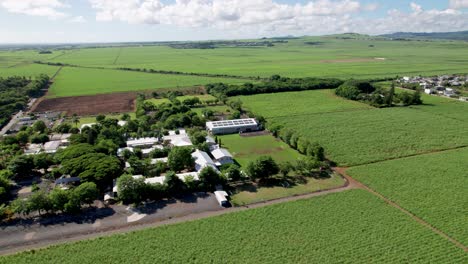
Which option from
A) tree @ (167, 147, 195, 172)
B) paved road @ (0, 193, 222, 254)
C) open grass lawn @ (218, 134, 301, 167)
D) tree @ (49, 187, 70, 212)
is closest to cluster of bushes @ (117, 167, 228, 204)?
paved road @ (0, 193, 222, 254)

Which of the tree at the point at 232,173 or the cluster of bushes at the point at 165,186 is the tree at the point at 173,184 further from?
the tree at the point at 232,173

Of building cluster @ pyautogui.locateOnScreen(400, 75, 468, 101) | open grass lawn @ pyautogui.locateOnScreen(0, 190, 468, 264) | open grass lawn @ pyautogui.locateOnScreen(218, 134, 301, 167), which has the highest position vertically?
building cluster @ pyautogui.locateOnScreen(400, 75, 468, 101)

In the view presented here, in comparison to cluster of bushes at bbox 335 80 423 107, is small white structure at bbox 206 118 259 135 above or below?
below

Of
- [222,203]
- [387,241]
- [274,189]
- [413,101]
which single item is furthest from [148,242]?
[413,101]

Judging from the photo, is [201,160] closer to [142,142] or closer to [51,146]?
[142,142]

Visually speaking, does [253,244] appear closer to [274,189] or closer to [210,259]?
[210,259]

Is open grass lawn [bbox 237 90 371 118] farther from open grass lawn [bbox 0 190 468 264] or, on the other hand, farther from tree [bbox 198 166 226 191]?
open grass lawn [bbox 0 190 468 264]

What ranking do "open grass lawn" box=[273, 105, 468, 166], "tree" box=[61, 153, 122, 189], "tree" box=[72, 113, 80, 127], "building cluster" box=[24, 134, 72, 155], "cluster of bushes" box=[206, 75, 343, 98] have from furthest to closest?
"cluster of bushes" box=[206, 75, 343, 98]
"tree" box=[72, 113, 80, 127]
"open grass lawn" box=[273, 105, 468, 166]
"building cluster" box=[24, 134, 72, 155]
"tree" box=[61, 153, 122, 189]
